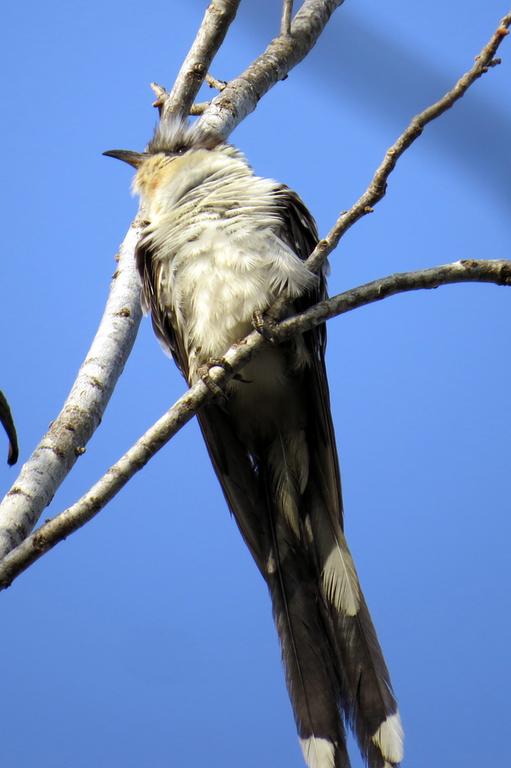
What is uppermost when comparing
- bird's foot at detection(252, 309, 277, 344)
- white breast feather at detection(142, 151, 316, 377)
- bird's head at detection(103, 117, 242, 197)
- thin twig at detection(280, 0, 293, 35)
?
thin twig at detection(280, 0, 293, 35)

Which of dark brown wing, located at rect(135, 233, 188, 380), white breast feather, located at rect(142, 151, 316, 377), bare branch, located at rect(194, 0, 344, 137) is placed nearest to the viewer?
white breast feather, located at rect(142, 151, 316, 377)

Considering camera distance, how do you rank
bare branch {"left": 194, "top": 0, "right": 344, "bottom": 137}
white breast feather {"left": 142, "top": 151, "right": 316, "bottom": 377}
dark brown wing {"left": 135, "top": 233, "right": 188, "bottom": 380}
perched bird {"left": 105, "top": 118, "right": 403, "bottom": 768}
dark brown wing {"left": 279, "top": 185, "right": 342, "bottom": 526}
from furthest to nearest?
1. bare branch {"left": 194, "top": 0, "right": 344, "bottom": 137}
2. dark brown wing {"left": 135, "top": 233, "right": 188, "bottom": 380}
3. dark brown wing {"left": 279, "top": 185, "right": 342, "bottom": 526}
4. white breast feather {"left": 142, "top": 151, "right": 316, "bottom": 377}
5. perched bird {"left": 105, "top": 118, "right": 403, "bottom": 768}

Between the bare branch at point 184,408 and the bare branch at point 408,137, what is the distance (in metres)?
0.15

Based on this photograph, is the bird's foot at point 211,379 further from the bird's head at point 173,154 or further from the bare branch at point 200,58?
the bare branch at point 200,58

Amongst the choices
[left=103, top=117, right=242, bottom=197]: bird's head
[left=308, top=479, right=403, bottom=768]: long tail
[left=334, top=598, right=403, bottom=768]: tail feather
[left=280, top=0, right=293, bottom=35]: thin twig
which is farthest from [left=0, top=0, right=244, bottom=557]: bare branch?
[left=334, top=598, right=403, bottom=768]: tail feather

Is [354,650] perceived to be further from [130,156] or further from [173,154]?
[130,156]

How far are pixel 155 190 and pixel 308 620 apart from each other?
1.47 metres

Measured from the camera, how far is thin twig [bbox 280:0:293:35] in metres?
3.45

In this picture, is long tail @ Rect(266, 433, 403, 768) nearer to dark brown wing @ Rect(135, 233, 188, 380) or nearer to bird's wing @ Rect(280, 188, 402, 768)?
bird's wing @ Rect(280, 188, 402, 768)

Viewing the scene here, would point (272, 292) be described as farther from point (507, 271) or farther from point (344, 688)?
point (344, 688)

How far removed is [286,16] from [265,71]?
0.23 m

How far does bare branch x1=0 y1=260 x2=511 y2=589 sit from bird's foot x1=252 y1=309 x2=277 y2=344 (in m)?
0.03

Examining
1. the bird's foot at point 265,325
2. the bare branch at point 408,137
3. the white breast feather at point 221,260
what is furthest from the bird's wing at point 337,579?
the bare branch at point 408,137

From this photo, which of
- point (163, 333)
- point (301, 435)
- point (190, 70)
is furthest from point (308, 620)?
point (190, 70)
